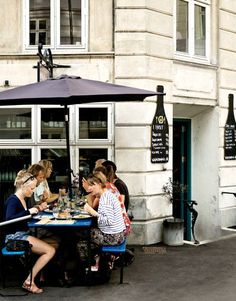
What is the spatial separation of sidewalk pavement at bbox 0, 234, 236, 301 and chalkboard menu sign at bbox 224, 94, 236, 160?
2.76 meters

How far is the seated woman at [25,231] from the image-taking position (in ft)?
20.9

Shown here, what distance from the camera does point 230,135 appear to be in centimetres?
1102

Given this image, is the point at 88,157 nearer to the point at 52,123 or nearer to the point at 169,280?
the point at 52,123

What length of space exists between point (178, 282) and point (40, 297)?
191 cm

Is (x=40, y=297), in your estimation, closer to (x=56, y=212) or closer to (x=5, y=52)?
(x=56, y=212)

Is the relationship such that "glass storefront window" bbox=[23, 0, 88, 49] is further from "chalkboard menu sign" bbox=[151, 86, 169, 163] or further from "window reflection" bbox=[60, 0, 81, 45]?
"chalkboard menu sign" bbox=[151, 86, 169, 163]

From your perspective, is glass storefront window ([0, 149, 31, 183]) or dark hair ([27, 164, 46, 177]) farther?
glass storefront window ([0, 149, 31, 183])

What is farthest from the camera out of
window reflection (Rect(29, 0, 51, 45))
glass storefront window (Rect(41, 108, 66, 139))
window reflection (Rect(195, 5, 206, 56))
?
window reflection (Rect(195, 5, 206, 56))

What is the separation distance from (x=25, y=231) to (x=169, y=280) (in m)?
2.11

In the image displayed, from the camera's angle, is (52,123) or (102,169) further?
(52,123)

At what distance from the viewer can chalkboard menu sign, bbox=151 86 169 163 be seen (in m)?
9.37

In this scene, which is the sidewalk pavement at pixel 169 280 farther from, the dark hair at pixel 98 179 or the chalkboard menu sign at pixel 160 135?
the chalkboard menu sign at pixel 160 135

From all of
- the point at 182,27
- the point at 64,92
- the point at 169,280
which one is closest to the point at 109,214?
the point at 169,280

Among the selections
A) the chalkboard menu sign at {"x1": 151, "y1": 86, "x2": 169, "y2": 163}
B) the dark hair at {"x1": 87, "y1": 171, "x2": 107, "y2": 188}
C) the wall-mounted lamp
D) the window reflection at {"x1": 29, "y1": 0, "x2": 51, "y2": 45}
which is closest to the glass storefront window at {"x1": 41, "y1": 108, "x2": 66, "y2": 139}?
the wall-mounted lamp
